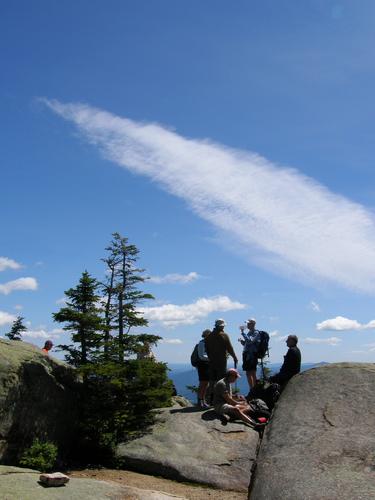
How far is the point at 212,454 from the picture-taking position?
13.3 metres

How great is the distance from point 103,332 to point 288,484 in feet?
28.5

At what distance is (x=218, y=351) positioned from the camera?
16.0 metres

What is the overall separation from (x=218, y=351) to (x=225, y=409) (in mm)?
1933

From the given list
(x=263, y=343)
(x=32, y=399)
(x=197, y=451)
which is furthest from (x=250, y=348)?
(x=32, y=399)

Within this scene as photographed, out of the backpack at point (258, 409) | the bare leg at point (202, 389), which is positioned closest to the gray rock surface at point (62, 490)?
the backpack at point (258, 409)

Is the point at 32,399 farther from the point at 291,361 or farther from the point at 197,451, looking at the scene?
the point at 291,361

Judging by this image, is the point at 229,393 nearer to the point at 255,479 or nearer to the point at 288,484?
the point at 255,479

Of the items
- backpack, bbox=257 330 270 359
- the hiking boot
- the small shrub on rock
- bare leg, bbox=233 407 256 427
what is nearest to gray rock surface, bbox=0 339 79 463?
the small shrub on rock

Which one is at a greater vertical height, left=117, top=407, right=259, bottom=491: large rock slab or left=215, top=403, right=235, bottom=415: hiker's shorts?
left=215, top=403, right=235, bottom=415: hiker's shorts

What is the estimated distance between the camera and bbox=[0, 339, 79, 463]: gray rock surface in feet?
41.5

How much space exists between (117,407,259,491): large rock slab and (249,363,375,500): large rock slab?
1.44 metres

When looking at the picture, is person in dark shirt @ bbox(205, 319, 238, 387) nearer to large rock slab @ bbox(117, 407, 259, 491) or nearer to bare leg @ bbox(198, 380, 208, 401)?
bare leg @ bbox(198, 380, 208, 401)

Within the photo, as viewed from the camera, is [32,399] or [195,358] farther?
[195,358]

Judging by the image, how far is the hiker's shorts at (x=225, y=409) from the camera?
14.9 meters
